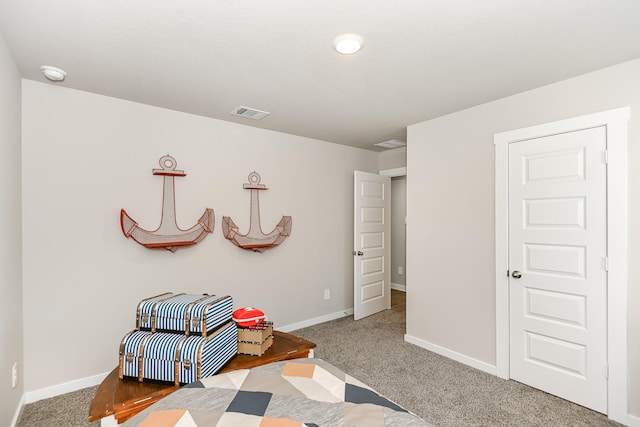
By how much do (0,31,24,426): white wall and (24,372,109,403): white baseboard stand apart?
0.12 m

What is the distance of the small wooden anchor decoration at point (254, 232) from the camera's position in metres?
3.50

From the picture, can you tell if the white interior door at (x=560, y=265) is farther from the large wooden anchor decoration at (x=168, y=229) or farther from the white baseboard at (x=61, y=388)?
the white baseboard at (x=61, y=388)

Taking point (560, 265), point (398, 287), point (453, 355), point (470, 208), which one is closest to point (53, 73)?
point (470, 208)

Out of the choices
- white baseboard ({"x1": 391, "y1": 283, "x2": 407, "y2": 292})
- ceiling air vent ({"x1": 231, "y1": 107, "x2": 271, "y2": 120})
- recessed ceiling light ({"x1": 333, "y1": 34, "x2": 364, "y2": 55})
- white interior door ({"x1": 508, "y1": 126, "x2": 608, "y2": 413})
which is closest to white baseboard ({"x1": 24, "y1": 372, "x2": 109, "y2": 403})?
ceiling air vent ({"x1": 231, "y1": 107, "x2": 271, "y2": 120})

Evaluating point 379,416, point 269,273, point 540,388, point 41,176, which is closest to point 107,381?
point 379,416

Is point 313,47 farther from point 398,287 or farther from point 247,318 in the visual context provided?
point 398,287

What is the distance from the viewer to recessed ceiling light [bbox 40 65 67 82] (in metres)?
2.26

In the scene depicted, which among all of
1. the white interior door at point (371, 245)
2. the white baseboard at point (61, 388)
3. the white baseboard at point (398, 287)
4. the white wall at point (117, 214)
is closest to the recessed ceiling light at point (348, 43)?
the white wall at point (117, 214)

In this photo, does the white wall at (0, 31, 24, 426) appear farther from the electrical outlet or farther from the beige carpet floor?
the beige carpet floor

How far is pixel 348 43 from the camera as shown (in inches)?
75.4

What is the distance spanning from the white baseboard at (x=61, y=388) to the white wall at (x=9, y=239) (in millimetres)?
116

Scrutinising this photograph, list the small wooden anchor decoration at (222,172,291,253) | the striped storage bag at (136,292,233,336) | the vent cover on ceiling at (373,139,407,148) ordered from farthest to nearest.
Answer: the vent cover on ceiling at (373,139,407,148) < the small wooden anchor decoration at (222,172,291,253) < the striped storage bag at (136,292,233,336)

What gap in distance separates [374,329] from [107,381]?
3.14 metres

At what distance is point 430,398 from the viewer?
8.31 feet
